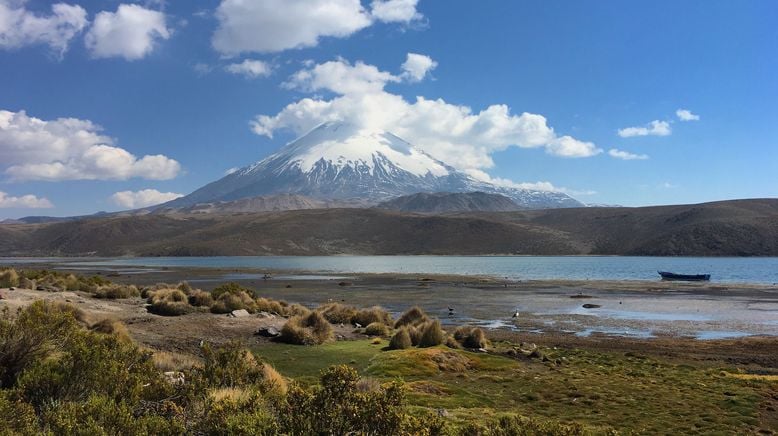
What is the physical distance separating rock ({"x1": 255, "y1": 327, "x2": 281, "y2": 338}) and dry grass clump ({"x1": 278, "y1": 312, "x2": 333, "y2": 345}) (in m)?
0.29

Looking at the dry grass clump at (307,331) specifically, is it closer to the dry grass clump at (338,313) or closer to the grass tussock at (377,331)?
the grass tussock at (377,331)

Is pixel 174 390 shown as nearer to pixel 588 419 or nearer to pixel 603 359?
pixel 588 419

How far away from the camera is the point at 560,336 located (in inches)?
1085

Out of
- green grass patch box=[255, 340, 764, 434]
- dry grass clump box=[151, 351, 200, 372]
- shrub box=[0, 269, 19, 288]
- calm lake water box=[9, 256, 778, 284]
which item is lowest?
calm lake water box=[9, 256, 778, 284]

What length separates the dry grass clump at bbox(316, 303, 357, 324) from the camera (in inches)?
992

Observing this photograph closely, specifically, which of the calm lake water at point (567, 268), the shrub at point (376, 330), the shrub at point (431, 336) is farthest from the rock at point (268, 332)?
the calm lake water at point (567, 268)

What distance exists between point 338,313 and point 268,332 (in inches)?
265

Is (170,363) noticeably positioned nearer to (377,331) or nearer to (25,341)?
(25,341)

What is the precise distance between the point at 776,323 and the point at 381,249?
538ft

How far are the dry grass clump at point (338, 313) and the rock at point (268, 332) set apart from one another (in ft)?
18.3

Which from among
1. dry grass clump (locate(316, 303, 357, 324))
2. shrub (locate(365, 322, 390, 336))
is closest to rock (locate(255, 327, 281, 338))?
shrub (locate(365, 322, 390, 336))

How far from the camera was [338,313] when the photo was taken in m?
25.6

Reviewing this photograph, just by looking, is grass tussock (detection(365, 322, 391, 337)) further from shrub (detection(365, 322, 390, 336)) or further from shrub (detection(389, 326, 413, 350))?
shrub (detection(389, 326, 413, 350))

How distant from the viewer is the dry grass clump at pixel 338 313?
25.2 m
